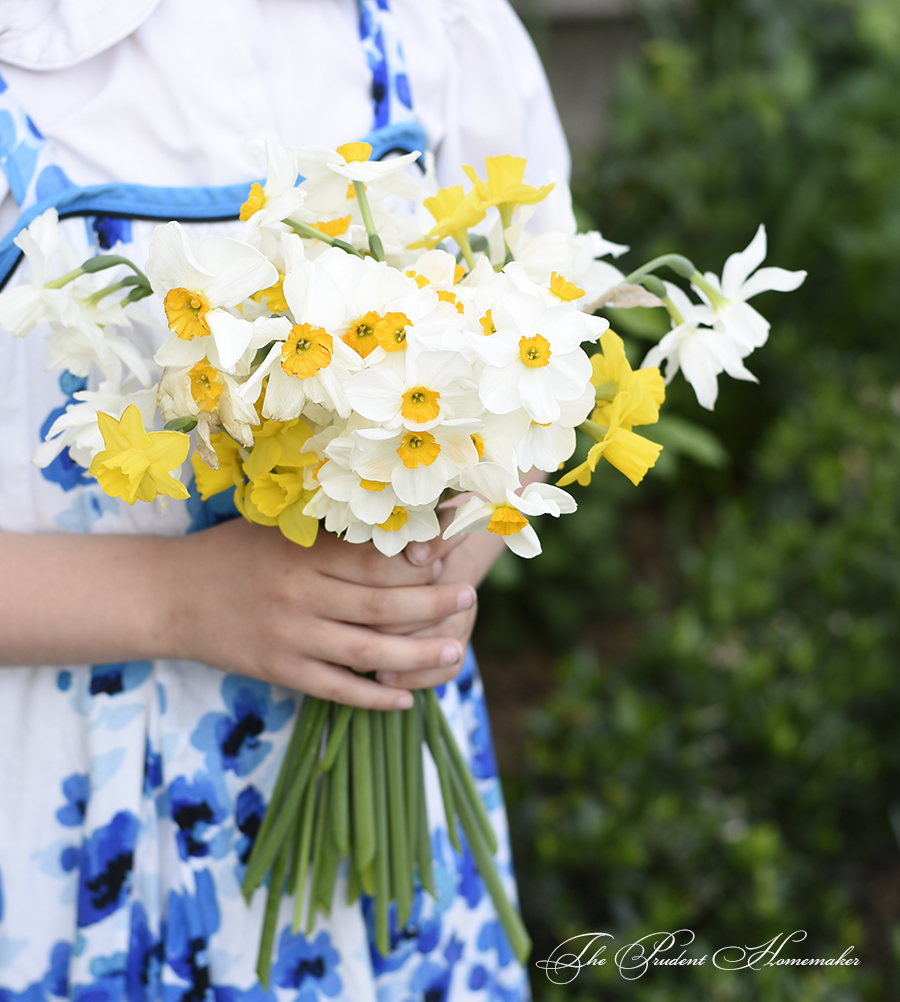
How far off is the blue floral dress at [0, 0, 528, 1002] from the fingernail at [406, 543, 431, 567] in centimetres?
20

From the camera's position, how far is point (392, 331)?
0.51 metres

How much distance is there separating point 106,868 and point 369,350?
541 millimetres

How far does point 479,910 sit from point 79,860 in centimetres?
42

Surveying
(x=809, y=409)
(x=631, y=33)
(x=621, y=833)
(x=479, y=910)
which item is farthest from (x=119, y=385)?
(x=631, y=33)

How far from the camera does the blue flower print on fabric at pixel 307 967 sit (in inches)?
32.9

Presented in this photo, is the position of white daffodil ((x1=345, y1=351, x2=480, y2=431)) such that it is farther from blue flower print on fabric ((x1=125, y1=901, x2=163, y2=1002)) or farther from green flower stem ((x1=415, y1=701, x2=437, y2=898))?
blue flower print on fabric ((x1=125, y1=901, x2=163, y2=1002))

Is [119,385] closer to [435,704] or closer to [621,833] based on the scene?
[435,704]

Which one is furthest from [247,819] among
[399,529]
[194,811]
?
[399,529]

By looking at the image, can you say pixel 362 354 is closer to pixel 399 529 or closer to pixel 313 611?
pixel 399 529

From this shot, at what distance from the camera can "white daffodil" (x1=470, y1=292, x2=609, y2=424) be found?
50cm

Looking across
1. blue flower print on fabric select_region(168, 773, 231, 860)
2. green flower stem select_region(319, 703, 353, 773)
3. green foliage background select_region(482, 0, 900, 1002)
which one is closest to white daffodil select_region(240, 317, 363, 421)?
green flower stem select_region(319, 703, 353, 773)

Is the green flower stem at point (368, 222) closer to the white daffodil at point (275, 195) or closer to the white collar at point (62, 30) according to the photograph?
the white daffodil at point (275, 195)

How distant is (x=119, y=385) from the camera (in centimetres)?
61

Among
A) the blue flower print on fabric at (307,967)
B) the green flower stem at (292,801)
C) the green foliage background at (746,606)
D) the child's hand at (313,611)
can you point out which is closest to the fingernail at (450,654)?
the child's hand at (313,611)
